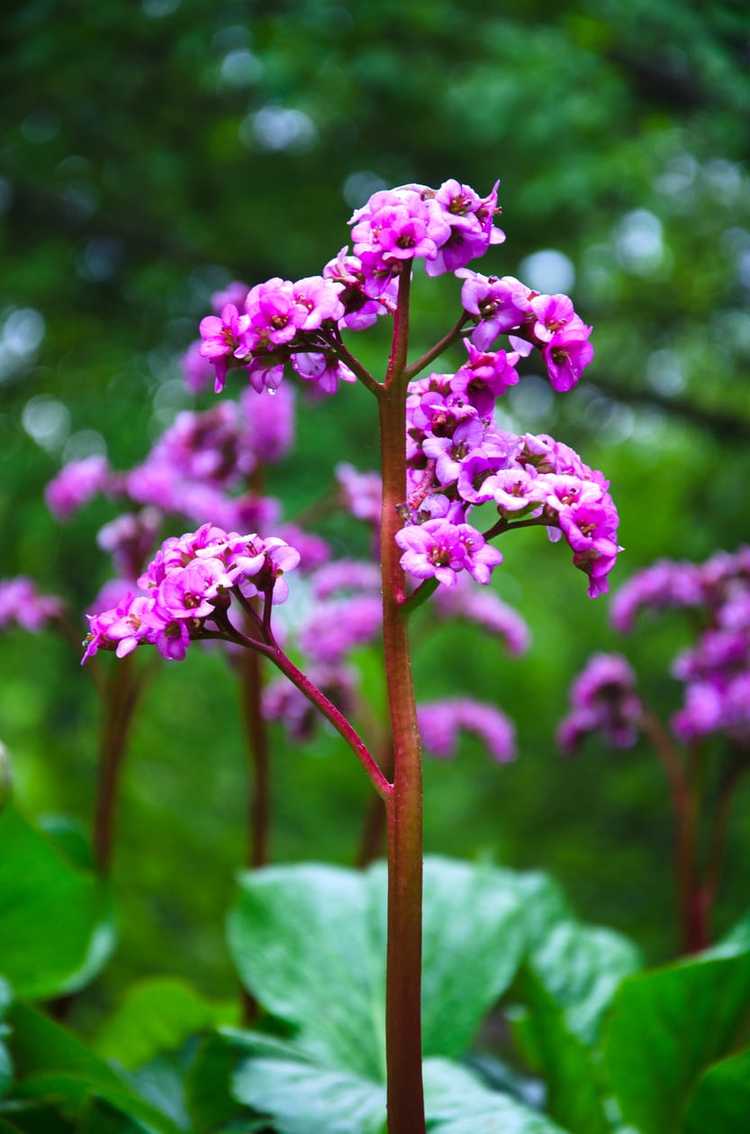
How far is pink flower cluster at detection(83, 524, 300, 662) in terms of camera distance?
2.81ft

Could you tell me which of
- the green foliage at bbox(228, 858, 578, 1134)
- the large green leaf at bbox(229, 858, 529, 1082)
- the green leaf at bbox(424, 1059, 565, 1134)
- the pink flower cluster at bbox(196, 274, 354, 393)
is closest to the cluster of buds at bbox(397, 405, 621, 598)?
the pink flower cluster at bbox(196, 274, 354, 393)

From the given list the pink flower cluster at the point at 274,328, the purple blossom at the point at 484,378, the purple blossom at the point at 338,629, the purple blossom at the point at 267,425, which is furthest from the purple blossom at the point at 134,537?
the purple blossom at the point at 484,378

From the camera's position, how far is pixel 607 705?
191 centimetres

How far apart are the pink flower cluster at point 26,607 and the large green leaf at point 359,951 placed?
1.74 feet

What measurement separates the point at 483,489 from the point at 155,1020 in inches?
49.8

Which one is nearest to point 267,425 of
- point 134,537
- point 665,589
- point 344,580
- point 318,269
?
point 134,537

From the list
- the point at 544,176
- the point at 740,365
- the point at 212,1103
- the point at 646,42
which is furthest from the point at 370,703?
the point at 740,365

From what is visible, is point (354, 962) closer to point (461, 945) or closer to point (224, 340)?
point (461, 945)

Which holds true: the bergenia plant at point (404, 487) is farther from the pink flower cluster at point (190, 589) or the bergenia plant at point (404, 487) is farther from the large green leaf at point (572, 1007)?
the large green leaf at point (572, 1007)

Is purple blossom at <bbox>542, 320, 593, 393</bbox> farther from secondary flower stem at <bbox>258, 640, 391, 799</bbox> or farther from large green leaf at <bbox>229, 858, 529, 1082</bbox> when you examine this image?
large green leaf at <bbox>229, 858, 529, 1082</bbox>

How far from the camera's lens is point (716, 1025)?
1333mm

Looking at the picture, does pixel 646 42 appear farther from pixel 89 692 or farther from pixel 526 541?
pixel 526 541

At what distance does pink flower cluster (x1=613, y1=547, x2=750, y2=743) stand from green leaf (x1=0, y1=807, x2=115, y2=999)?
3.16 ft

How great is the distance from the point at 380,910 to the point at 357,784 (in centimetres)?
255
